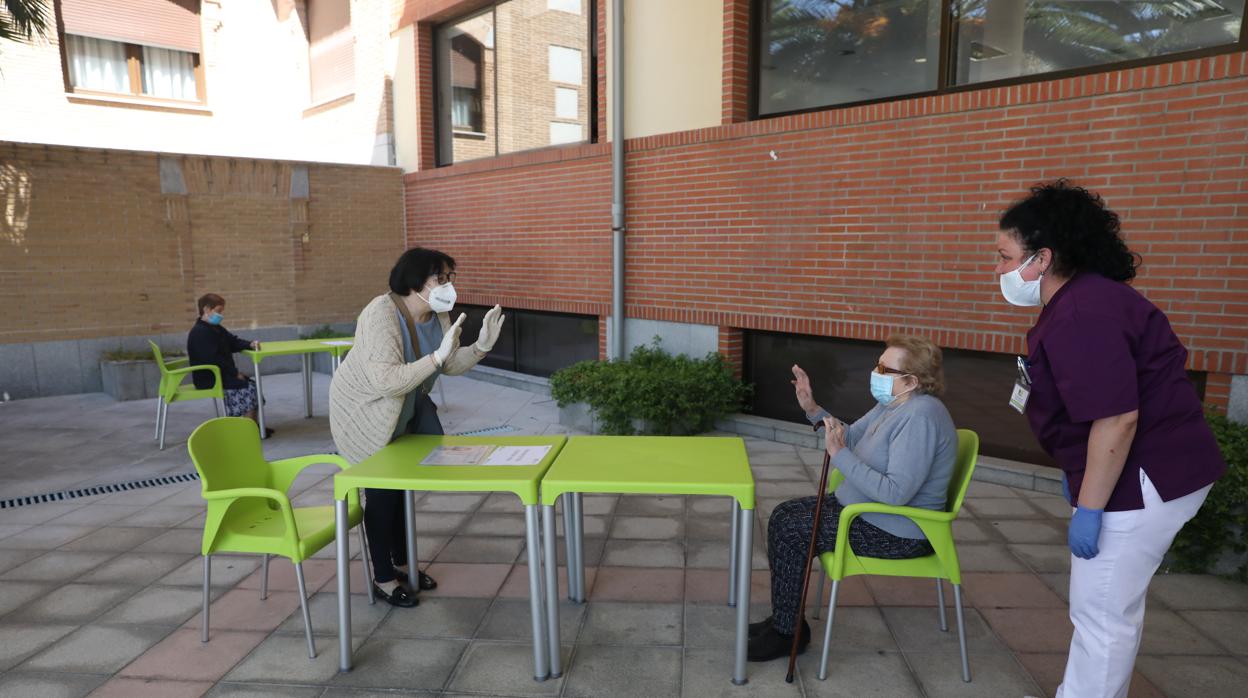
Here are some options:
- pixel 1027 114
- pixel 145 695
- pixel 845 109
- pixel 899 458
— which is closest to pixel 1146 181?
pixel 1027 114

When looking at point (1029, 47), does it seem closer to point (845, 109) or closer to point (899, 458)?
point (845, 109)

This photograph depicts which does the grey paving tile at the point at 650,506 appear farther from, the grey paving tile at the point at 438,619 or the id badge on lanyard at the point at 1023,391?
the id badge on lanyard at the point at 1023,391

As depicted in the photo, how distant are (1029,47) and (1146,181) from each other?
1252 mm

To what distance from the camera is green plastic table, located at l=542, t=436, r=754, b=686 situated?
2672mm

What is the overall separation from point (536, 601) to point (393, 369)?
3.75 feet

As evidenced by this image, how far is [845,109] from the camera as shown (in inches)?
229

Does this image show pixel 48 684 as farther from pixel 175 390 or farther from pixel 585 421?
pixel 585 421

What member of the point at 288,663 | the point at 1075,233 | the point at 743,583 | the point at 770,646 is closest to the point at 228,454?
the point at 288,663

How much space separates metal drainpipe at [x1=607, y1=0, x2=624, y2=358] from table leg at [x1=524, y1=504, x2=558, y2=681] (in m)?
4.95

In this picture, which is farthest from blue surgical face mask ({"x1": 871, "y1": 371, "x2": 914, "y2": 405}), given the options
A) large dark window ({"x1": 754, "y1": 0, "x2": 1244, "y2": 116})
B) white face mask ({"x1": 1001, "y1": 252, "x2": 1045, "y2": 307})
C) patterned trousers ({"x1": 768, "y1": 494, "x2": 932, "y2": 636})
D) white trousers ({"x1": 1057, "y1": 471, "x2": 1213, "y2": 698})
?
large dark window ({"x1": 754, "y1": 0, "x2": 1244, "y2": 116})

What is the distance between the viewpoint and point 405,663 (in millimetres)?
2986

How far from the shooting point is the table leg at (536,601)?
108 inches

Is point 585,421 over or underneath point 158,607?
over

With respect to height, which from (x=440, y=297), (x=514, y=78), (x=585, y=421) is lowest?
(x=585, y=421)
